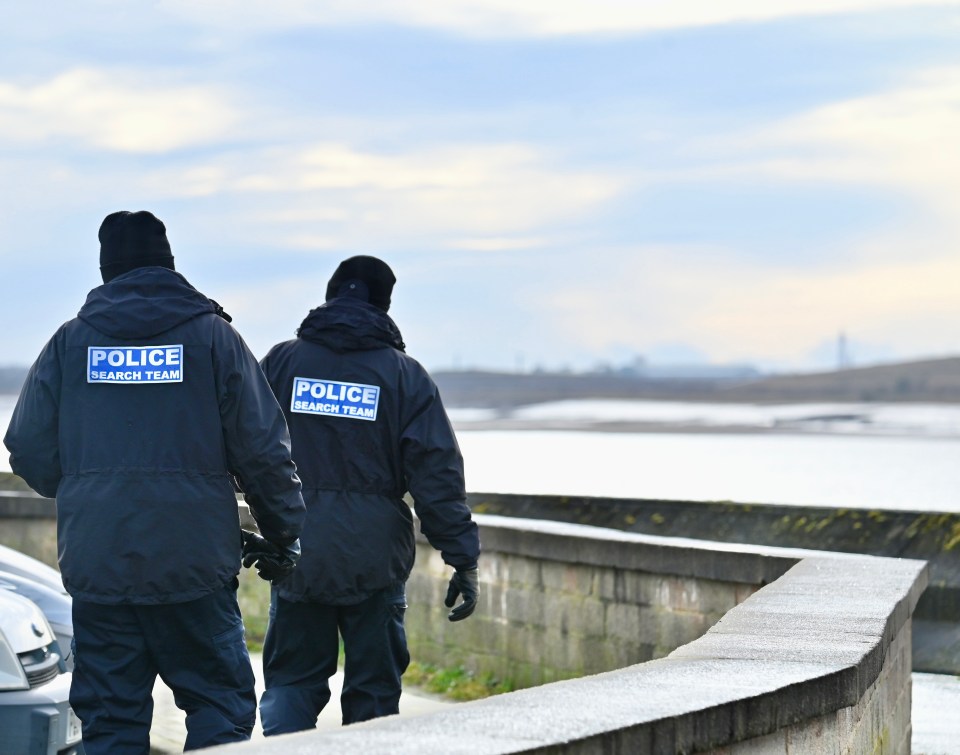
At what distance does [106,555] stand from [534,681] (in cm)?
363

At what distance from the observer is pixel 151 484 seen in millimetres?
4145

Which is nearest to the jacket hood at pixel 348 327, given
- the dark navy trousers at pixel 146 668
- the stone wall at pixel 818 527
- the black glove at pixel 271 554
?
the black glove at pixel 271 554

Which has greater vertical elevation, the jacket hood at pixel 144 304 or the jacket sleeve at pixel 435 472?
the jacket hood at pixel 144 304

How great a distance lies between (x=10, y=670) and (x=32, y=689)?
3.4 inches

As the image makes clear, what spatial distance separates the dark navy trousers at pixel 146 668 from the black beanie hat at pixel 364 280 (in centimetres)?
159

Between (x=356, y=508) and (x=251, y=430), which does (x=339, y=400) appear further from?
(x=251, y=430)

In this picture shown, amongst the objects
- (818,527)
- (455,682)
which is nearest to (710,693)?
(455,682)

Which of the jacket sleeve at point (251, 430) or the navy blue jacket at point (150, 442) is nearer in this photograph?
the navy blue jacket at point (150, 442)

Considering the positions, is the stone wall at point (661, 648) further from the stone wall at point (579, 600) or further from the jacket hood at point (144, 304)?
the jacket hood at point (144, 304)

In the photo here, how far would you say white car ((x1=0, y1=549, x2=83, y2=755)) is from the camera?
4.69 m

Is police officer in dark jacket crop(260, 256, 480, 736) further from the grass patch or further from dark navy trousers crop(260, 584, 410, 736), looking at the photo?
the grass patch

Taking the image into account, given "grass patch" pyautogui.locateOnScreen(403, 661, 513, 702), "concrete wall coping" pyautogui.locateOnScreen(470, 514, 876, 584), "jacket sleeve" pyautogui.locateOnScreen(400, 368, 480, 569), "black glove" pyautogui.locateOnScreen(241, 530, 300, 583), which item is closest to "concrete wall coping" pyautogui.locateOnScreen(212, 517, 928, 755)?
"concrete wall coping" pyautogui.locateOnScreen(470, 514, 876, 584)

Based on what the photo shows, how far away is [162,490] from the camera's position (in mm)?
4145

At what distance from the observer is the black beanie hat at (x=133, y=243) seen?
4.36m
